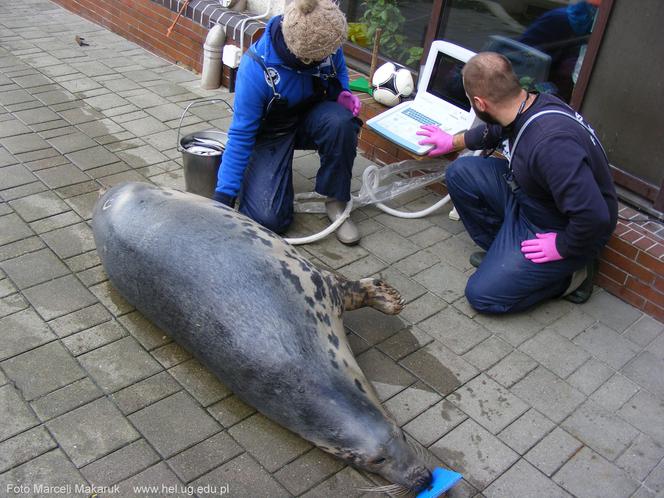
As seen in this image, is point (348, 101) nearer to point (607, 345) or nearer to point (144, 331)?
point (144, 331)

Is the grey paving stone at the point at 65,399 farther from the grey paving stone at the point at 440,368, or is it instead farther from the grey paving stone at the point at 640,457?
the grey paving stone at the point at 640,457

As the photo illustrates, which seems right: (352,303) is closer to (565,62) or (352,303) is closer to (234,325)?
(234,325)

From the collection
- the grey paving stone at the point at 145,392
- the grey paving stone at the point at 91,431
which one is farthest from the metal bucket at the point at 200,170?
the grey paving stone at the point at 91,431

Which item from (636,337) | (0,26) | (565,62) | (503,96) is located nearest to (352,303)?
(503,96)

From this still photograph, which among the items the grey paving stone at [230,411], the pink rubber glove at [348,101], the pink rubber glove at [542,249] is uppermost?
the pink rubber glove at [348,101]

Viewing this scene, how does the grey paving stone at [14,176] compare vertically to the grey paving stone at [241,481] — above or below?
below

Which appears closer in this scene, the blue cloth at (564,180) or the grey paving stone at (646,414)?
the grey paving stone at (646,414)

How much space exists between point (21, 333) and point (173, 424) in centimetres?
97

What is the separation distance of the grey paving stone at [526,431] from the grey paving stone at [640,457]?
1.08ft

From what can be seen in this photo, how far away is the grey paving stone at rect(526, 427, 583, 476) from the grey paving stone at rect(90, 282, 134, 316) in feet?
6.85

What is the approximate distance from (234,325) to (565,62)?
119 inches

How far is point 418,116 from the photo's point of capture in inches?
184

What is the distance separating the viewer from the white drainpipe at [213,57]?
6109 millimetres

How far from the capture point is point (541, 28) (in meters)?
4.76
